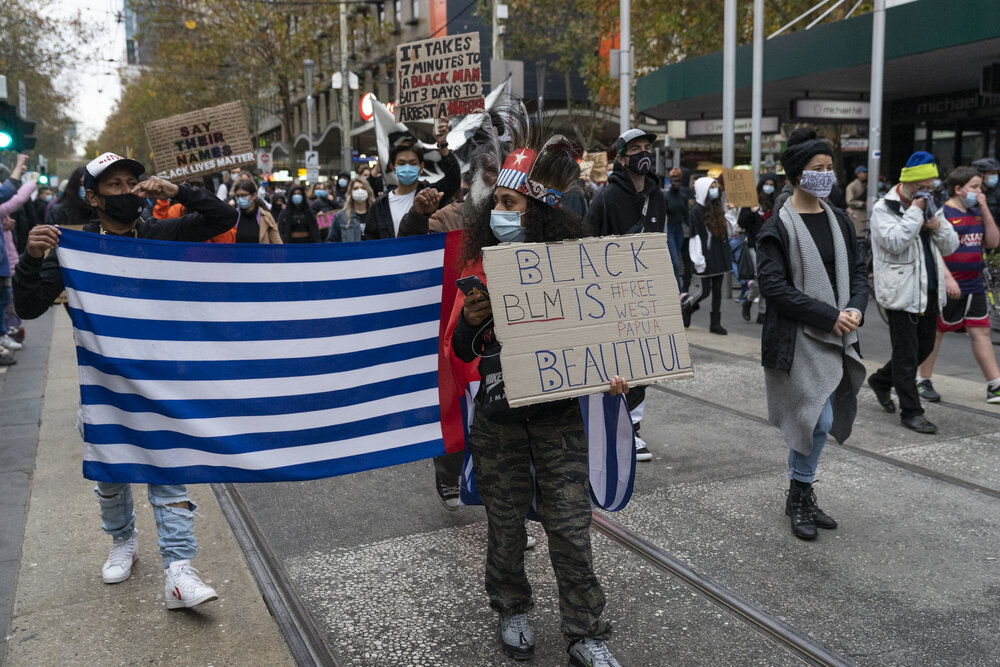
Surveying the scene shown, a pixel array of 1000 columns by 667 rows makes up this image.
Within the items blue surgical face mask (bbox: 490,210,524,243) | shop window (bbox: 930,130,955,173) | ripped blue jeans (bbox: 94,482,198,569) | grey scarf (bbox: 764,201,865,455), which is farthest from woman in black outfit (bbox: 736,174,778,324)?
shop window (bbox: 930,130,955,173)

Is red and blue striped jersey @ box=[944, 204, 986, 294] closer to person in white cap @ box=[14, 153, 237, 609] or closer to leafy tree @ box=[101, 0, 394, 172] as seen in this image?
person in white cap @ box=[14, 153, 237, 609]

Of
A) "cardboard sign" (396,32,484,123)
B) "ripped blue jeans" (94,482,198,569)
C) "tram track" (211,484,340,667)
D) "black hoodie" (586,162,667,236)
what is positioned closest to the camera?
"tram track" (211,484,340,667)

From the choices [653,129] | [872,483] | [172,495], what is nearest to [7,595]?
[172,495]

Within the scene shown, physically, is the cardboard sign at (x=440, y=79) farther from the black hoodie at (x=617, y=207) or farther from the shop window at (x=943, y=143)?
the shop window at (x=943, y=143)

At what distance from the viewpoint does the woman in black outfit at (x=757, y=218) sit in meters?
11.7

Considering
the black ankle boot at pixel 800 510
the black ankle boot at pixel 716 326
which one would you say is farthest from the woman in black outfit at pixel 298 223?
the black ankle boot at pixel 800 510

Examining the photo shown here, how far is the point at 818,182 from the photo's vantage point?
4.36 m

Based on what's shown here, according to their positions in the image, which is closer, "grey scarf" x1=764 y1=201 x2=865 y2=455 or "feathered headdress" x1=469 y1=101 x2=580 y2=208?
"feathered headdress" x1=469 y1=101 x2=580 y2=208

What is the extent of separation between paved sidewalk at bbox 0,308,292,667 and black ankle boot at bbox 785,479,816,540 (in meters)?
2.48

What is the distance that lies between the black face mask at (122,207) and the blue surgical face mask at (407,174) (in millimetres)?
1914

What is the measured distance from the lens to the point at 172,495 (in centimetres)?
375

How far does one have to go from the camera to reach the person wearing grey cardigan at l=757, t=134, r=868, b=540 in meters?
4.38

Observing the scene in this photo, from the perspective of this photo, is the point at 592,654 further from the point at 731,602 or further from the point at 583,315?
the point at 583,315

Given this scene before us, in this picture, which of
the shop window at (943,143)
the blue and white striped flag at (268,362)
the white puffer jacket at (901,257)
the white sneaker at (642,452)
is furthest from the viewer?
the shop window at (943,143)
